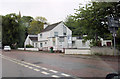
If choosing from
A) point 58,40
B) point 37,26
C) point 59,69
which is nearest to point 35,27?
point 37,26

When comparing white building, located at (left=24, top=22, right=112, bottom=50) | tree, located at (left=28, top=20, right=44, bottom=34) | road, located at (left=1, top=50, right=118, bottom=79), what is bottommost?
road, located at (left=1, top=50, right=118, bottom=79)

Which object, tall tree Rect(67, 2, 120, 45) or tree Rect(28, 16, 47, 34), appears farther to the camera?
tree Rect(28, 16, 47, 34)

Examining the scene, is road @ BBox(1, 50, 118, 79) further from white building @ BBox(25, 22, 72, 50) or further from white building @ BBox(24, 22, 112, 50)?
white building @ BBox(24, 22, 112, 50)

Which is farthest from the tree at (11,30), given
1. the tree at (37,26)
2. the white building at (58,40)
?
the tree at (37,26)

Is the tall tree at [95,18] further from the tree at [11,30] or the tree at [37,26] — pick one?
the tree at [37,26]

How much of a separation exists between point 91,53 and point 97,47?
4.35 feet

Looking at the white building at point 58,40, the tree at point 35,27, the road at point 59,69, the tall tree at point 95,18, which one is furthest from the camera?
the tree at point 35,27

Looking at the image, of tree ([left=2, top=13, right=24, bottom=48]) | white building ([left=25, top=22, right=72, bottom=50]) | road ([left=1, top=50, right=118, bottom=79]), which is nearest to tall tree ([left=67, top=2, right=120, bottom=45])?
road ([left=1, top=50, right=118, bottom=79])

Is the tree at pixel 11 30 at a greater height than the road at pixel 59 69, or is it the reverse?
the tree at pixel 11 30

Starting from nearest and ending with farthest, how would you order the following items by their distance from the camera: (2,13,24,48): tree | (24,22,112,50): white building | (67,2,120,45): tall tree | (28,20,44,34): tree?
(67,2,120,45): tall tree → (24,22,112,50): white building → (2,13,24,48): tree → (28,20,44,34): tree

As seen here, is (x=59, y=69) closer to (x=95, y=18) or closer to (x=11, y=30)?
(x=95, y=18)

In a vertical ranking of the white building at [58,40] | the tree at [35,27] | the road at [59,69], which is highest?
the tree at [35,27]

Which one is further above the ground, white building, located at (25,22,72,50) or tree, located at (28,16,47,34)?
tree, located at (28,16,47,34)

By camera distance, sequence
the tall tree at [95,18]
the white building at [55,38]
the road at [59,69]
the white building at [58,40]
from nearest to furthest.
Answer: the road at [59,69] → the tall tree at [95,18] → the white building at [55,38] → the white building at [58,40]
